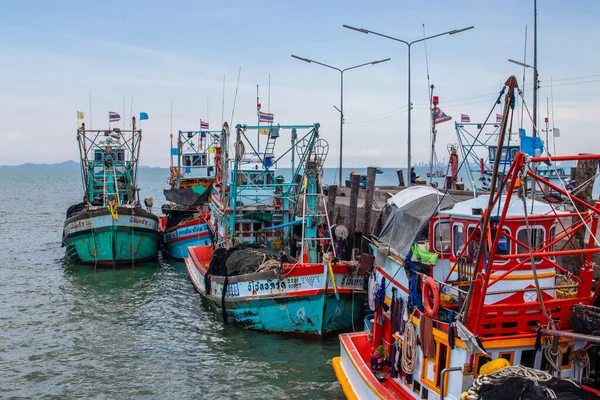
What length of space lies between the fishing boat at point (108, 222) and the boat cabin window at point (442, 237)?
19933 millimetres

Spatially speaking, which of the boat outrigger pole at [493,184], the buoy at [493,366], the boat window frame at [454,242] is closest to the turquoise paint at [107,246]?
the boat window frame at [454,242]

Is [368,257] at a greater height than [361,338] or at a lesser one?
greater

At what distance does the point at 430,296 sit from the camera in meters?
10.8

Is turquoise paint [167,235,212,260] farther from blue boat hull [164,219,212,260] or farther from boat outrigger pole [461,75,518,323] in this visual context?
boat outrigger pole [461,75,518,323]

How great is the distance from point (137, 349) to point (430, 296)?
10.2 m

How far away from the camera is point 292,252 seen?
72.8 feet

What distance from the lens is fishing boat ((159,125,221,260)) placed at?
103 ft

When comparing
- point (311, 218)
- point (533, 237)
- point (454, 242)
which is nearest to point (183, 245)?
point (311, 218)

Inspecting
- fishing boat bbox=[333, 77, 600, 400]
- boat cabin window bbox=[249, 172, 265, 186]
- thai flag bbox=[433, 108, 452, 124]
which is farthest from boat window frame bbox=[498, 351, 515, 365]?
boat cabin window bbox=[249, 172, 265, 186]

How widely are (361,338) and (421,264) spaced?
2.93 metres

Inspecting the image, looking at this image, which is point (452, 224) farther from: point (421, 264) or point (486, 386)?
point (486, 386)

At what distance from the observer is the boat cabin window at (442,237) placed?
38.7 feet

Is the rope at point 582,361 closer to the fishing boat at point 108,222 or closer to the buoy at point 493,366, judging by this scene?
the buoy at point 493,366

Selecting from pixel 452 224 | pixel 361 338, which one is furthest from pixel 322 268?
pixel 452 224
